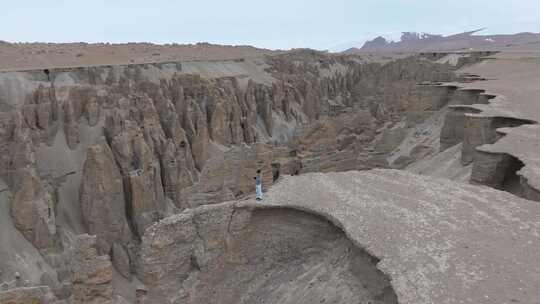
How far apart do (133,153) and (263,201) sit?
39.1 feet

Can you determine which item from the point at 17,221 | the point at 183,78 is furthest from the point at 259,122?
the point at 17,221

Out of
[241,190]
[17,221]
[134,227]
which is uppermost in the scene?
[241,190]

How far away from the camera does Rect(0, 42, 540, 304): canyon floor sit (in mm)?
6348

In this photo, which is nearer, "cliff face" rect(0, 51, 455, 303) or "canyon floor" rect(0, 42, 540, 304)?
"canyon floor" rect(0, 42, 540, 304)

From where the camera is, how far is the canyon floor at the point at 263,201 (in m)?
6.35

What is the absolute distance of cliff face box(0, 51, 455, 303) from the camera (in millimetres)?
11711

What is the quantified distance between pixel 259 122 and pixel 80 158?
17262mm

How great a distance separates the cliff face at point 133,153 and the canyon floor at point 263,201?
0.06 metres

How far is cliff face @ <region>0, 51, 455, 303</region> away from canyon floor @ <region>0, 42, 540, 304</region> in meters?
0.06

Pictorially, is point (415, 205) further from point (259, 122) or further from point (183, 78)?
point (259, 122)

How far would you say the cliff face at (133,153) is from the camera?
11711mm

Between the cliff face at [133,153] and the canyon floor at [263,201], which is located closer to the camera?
the canyon floor at [263,201]

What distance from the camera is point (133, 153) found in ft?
61.2

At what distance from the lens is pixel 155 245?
7.19 metres
